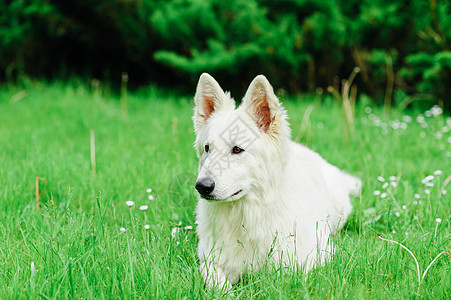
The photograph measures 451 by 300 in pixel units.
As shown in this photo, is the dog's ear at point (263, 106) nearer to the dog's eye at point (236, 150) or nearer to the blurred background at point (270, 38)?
the dog's eye at point (236, 150)

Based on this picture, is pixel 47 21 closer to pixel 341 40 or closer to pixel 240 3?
pixel 240 3

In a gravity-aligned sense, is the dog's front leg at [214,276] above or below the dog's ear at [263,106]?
below

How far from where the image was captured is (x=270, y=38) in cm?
778

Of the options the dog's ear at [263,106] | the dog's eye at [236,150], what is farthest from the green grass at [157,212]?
the dog's ear at [263,106]

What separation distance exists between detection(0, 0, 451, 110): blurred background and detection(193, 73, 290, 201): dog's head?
4.64 metres

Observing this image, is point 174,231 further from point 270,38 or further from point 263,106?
point 270,38

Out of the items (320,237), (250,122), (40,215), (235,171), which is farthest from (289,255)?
(40,215)

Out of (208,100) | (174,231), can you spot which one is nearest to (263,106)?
(208,100)

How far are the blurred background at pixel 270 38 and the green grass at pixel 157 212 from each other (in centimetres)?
126

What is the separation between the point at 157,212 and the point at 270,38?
16.5ft

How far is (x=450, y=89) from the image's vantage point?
7.27 meters

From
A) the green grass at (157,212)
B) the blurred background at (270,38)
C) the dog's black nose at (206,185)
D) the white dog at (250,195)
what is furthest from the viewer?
the blurred background at (270,38)

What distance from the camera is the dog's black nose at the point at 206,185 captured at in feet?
8.70

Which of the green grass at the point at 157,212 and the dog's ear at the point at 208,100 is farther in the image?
the dog's ear at the point at 208,100
